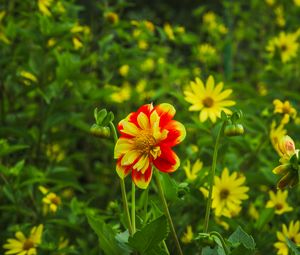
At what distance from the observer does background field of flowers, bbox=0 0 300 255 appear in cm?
129

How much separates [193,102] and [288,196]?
1.12 feet

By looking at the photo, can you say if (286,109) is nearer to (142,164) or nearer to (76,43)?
(142,164)

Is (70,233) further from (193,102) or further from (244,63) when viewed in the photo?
(244,63)

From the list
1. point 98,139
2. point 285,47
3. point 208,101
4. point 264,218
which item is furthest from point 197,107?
point 285,47

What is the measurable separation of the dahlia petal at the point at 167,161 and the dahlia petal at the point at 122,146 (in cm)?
5

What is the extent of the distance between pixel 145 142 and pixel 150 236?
139 millimetres

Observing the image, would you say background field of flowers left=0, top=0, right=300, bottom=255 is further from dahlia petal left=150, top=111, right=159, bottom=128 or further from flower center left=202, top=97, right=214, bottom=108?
dahlia petal left=150, top=111, right=159, bottom=128

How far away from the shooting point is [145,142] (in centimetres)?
87

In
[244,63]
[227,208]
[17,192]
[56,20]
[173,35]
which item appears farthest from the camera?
[244,63]

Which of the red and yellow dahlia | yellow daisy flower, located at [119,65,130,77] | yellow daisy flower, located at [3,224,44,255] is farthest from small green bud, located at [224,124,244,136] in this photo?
yellow daisy flower, located at [119,65,130,77]

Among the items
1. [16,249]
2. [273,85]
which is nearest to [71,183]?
[16,249]

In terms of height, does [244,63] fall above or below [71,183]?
below

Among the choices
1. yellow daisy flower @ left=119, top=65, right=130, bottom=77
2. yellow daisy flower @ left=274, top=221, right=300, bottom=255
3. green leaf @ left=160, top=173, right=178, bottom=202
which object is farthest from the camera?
yellow daisy flower @ left=119, top=65, right=130, bottom=77

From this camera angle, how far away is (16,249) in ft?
4.15
